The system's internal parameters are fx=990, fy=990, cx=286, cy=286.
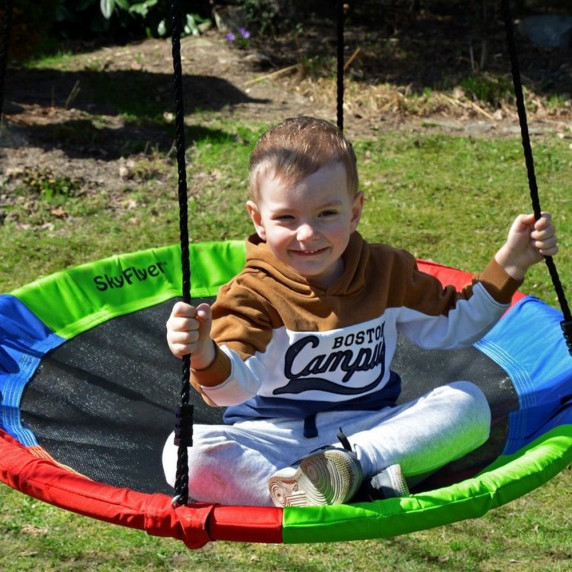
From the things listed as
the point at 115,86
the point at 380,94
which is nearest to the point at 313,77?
the point at 380,94

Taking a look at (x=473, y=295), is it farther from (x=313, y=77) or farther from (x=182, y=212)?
(x=313, y=77)

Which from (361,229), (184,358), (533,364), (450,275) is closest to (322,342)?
(184,358)

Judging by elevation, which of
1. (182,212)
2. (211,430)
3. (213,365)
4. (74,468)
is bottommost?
(74,468)

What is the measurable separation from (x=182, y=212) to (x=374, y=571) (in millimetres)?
1203

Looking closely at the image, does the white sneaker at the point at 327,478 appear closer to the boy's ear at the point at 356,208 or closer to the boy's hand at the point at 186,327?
the boy's hand at the point at 186,327

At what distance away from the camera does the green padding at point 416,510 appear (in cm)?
174

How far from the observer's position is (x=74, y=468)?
236 cm

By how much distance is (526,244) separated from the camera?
230 cm

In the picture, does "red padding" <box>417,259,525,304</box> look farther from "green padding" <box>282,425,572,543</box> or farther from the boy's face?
"green padding" <box>282,425,572,543</box>

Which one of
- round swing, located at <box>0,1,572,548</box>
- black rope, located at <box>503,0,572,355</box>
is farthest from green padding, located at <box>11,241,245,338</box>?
black rope, located at <box>503,0,572,355</box>

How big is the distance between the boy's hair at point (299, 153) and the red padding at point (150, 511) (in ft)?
2.32

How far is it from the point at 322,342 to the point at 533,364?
802mm

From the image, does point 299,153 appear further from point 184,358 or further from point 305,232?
point 184,358

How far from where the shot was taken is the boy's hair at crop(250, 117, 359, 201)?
6.85 ft
